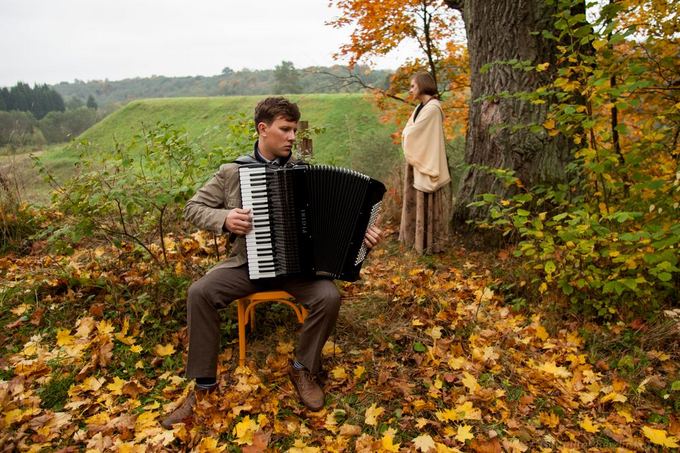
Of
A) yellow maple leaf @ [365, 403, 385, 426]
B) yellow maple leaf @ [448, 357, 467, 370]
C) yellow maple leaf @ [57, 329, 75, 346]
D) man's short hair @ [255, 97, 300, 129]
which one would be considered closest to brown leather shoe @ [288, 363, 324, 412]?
yellow maple leaf @ [365, 403, 385, 426]

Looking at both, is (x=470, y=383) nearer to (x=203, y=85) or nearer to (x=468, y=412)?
(x=468, y=412)

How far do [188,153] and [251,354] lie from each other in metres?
1.84

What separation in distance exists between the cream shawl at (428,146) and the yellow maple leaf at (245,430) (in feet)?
10.3

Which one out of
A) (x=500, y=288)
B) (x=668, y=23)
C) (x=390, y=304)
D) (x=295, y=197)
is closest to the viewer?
(x=295, y=197)

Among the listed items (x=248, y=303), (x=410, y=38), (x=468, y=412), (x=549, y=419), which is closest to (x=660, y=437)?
(x=549, y=419)

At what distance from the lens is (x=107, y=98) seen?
7925 cm

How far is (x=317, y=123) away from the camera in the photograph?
21.2 meters

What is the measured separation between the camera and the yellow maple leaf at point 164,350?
3332 mm

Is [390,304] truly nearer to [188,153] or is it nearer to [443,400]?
[443,400]

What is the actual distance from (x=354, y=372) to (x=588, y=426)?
144 cm

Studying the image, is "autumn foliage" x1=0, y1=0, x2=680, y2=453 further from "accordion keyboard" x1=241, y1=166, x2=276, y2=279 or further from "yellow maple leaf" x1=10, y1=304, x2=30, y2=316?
"accordion keyboard" x1=241, y1=166, x2=276, y2=279

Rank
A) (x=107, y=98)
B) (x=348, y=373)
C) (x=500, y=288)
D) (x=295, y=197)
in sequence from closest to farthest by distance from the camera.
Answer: (x=295, y=197)
(x=348, y=373)
(x=500, y=288)
(x=107, y=98)

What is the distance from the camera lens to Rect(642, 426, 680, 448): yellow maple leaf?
7.99ft

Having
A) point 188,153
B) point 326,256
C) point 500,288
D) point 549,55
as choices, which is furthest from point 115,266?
point 549,55
